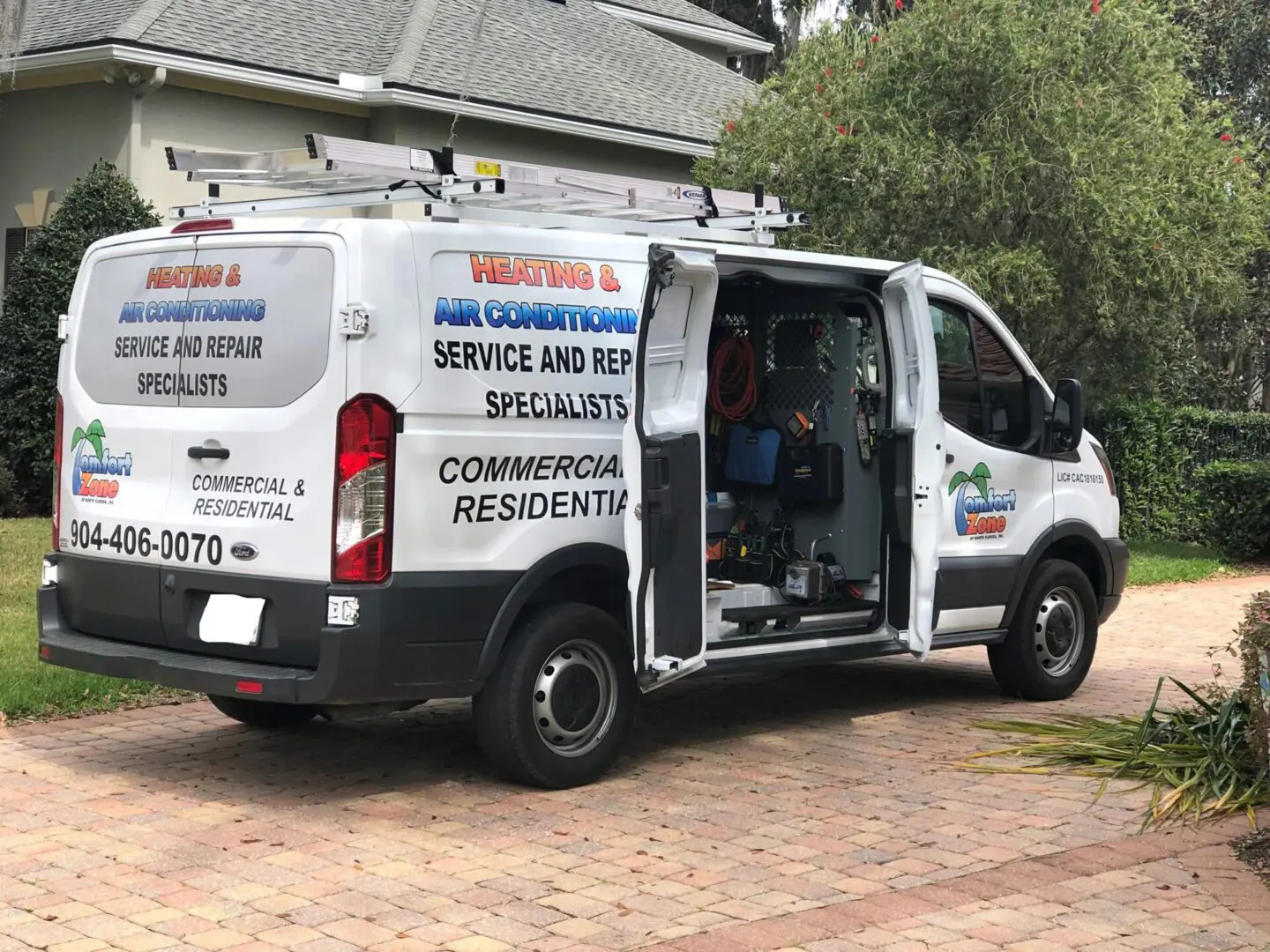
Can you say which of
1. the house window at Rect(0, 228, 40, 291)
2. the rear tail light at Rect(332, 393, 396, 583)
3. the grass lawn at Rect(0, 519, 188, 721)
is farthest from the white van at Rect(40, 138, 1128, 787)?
the house window at Rect(0, 228, 40, 291)

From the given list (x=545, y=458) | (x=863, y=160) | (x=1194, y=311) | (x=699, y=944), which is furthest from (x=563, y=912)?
(x=1194, y=311)

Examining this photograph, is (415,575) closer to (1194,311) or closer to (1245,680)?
(1245,680)

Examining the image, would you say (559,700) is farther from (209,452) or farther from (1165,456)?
(1165,456)

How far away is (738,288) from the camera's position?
8.66 metres

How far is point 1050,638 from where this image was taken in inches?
367

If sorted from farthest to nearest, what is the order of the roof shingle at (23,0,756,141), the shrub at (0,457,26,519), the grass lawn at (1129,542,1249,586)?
the roof shingle at (23,0,756,141)
the grass lawn at (1129,542,1249,586)
the shrub at (0,457,26,519)

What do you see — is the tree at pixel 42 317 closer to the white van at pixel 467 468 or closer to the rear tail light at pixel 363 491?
the white van at pixel 467 468

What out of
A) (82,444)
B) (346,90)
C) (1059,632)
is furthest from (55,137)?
(1059,632)

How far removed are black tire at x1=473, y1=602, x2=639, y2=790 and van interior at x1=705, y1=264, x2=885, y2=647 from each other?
1293 mm

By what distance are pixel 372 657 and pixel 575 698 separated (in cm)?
105

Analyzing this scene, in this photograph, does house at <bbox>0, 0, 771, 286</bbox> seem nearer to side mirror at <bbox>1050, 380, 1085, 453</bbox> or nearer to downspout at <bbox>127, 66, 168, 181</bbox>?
downspout at <bbox>127, 66, 168, 181</bbox>

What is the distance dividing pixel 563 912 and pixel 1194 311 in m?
14.5

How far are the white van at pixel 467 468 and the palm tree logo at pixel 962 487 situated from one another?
0.02 m

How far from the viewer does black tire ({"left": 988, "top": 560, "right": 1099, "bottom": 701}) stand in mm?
9148
